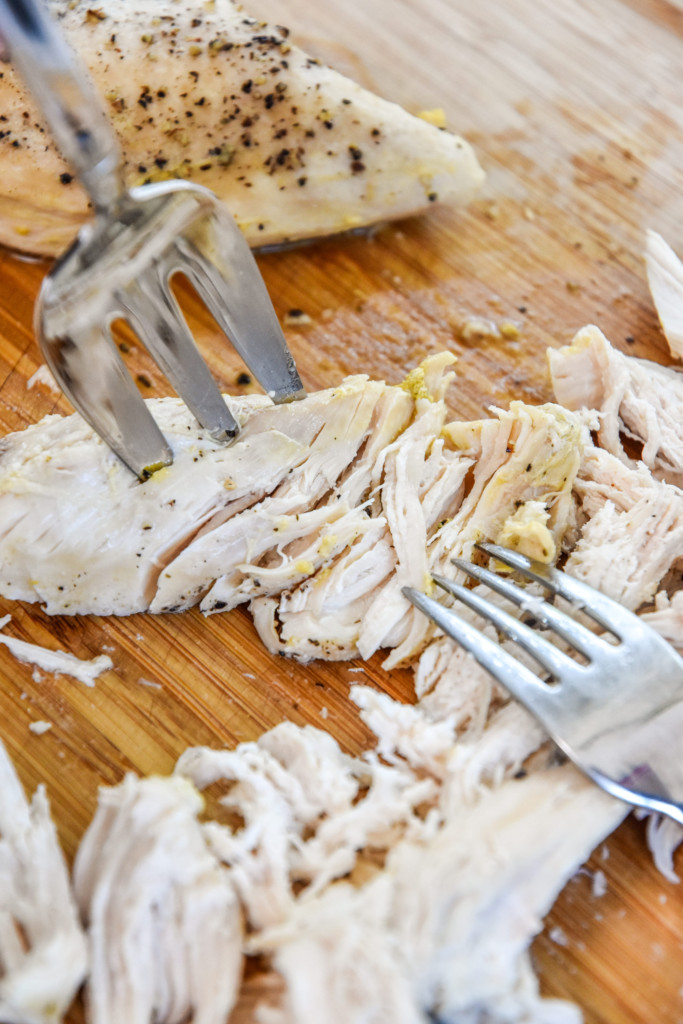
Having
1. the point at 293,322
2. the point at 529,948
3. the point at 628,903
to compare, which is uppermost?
the point at 293,322

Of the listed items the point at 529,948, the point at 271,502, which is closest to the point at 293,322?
the point at 271,502

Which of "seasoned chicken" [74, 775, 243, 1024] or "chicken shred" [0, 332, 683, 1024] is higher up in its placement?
"chicken shred" [0, 332, 683, 1024]

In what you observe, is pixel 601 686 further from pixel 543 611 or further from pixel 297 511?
pixel 297 511

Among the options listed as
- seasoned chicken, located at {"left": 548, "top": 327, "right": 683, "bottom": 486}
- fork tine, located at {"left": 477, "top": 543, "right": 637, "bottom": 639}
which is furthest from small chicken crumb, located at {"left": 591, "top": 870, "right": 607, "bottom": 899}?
seasoned chicken, located at {"left": 548, "top": 327, "right": 683, "bottom": 486}

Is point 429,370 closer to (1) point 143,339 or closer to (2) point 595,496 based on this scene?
(2) point 595,496

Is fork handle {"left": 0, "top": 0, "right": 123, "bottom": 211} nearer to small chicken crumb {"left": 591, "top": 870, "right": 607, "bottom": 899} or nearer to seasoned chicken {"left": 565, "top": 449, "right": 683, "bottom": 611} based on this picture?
seasoned chicken {"left": 565, "top": 449, "right": 683, "bottom": 611}

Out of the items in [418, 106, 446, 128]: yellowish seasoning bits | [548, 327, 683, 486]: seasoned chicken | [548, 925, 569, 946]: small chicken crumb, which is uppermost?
[418, 106, 446, 128]: yellowish seasoning bits

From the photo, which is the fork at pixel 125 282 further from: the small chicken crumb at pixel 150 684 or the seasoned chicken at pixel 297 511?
the small chicken crumb at pixel 150 684

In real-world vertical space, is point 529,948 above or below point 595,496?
below
